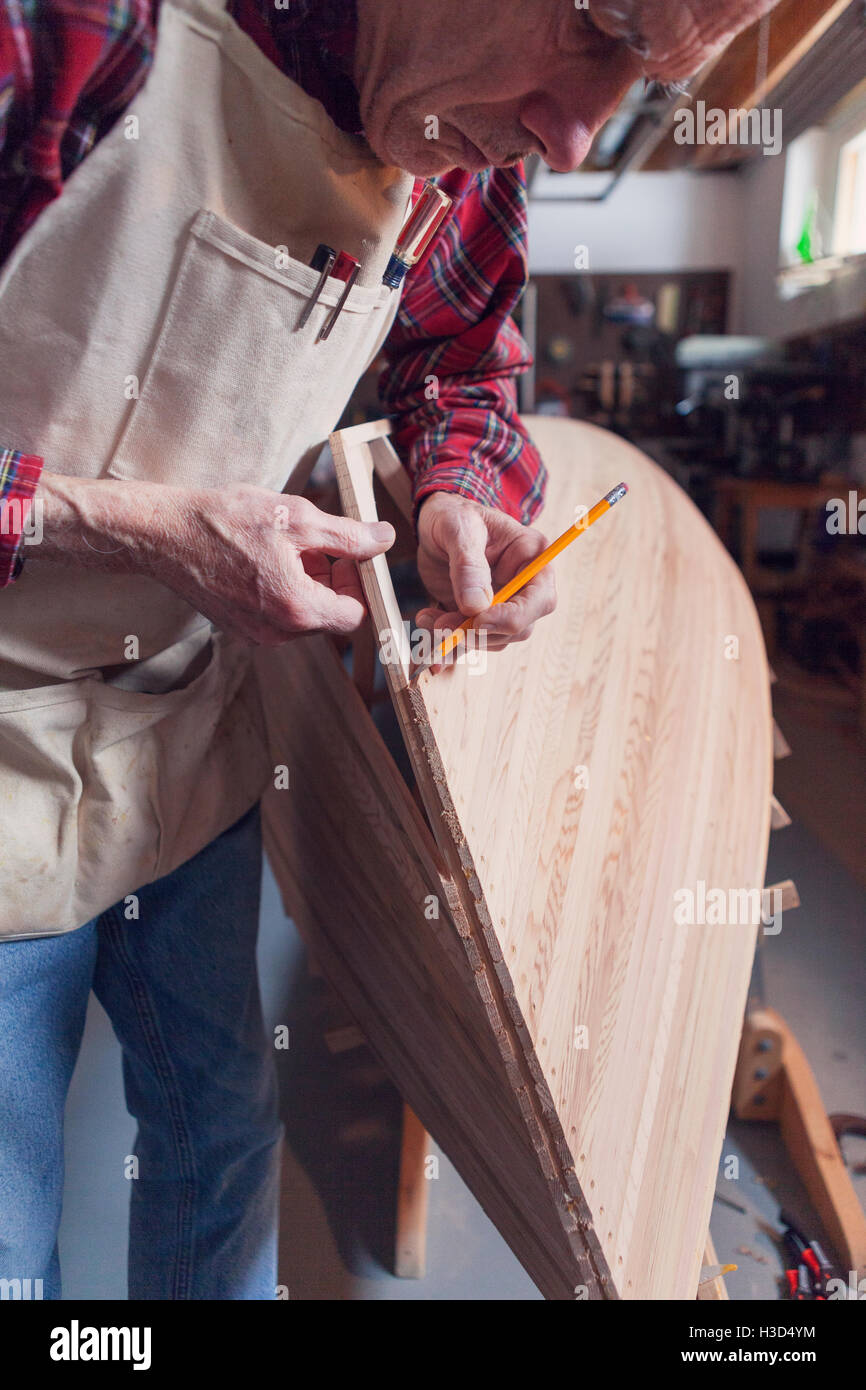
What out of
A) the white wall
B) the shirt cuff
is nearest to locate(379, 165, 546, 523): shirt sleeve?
the shirt cuff

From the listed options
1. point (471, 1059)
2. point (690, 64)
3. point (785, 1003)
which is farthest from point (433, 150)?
point (785, 1003)

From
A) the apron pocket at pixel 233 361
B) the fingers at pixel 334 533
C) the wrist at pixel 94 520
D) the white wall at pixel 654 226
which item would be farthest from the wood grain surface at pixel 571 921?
the white wall at pixel 654 226

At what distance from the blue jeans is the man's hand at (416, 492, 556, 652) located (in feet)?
1.50

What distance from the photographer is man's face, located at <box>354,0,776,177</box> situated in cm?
70

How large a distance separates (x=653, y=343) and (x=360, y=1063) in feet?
16.6

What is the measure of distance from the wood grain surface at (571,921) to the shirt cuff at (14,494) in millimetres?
350

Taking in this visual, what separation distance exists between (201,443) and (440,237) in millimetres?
500

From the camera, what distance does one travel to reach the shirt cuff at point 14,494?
760 millimetres

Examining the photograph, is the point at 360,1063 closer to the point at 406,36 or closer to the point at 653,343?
the point at 406,36

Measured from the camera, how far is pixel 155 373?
2.73ft

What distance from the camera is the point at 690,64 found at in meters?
0.74

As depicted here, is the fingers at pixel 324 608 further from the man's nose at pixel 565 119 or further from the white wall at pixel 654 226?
the white wall at pixel 654 226

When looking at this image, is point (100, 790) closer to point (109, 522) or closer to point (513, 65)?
point (109, 522)

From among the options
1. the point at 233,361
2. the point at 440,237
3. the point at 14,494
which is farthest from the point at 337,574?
the point at 440,237
